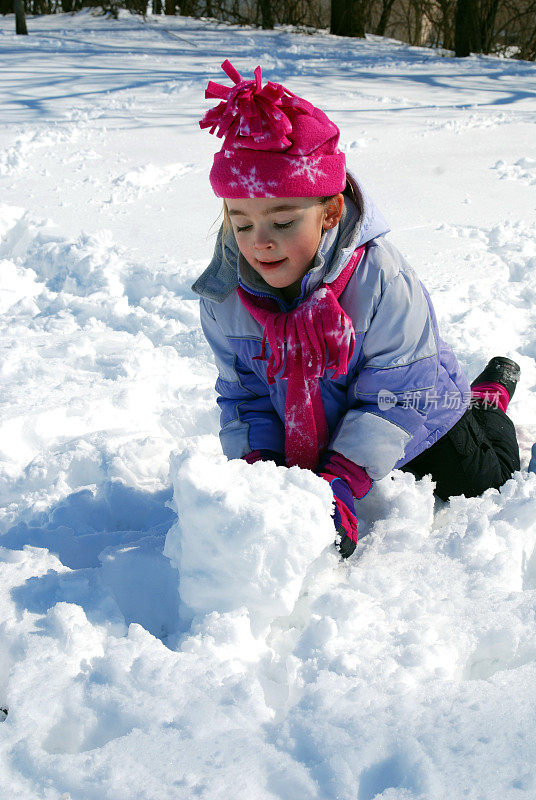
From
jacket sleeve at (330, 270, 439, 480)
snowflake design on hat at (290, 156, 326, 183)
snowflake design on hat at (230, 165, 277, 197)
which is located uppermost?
snowflake design on hat at (290, 156, 326, 183)

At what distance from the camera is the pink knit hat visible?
1447mm

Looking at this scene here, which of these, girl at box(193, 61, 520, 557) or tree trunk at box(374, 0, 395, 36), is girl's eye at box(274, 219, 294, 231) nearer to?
girl at box(193, 61, 520, 557)

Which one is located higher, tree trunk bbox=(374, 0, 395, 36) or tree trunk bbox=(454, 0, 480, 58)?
tree trunk bbox=(374, 0, 395, 36)

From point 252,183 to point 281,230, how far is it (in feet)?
0.41

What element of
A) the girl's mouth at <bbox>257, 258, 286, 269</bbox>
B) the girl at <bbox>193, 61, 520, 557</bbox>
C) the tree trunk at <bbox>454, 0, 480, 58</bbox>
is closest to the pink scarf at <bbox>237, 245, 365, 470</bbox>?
the girl at <bbox>193, 61, 520, 557</bbox>

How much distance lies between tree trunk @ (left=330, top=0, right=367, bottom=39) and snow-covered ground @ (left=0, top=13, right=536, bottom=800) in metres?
9.18

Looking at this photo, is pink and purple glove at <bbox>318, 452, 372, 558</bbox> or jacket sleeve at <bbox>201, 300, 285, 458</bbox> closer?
pink and purple glove at <bbox>318, 452, 372, 558</bbox>

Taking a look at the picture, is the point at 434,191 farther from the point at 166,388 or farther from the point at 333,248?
the point at 333,248

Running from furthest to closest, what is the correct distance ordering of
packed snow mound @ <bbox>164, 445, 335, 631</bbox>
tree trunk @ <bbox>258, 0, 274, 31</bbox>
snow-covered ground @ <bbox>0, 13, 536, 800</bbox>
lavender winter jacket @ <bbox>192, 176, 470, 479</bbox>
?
tree trunk @ <bbox>258, 0, 274, 31</bbox>
lavender winter jacket @ <bbox>192, 176, 470, 479</bbox>
packed snow mound @ <bbox>164, 445, 335, 631</bbox>
snow-covered ground @ <bbox>0, 13, 536, 800</bbox>

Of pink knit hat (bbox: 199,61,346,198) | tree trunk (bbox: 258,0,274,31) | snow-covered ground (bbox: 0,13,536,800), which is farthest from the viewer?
tree trunk (bbox: 258,0,274,31)

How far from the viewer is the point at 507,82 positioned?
7238 millimetres

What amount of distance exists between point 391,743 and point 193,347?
1.87m

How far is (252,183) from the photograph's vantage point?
1.49 meters

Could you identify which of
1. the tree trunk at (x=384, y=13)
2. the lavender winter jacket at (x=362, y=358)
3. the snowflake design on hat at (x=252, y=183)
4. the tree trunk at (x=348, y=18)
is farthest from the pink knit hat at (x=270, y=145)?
the tree trunk at (x=384, y=13)
